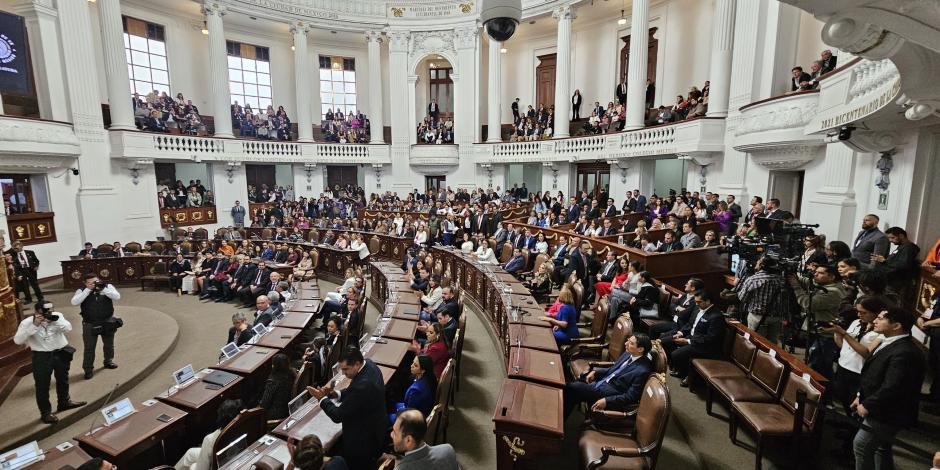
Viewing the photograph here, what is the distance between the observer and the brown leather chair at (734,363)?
14.5ft

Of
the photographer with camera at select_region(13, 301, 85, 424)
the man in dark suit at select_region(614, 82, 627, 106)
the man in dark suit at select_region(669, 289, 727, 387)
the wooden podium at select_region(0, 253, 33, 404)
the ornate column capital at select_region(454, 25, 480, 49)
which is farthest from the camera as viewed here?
the ornate column capital at select_region(454, 25, 480, 49)

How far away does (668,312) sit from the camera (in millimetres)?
6398

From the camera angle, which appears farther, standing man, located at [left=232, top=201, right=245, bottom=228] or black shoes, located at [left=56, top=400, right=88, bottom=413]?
standing man, located at [left=232, top=201, right=245, bottom=228]

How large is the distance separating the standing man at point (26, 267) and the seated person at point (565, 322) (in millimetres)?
12043

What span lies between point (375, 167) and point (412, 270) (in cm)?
1275

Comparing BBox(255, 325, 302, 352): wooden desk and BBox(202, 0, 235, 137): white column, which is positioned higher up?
BBox(202, 0, 235, 137): white column

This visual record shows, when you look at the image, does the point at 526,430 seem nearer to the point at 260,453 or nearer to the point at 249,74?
the point at 260,453

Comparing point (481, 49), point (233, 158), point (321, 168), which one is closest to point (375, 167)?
point (321, 168)

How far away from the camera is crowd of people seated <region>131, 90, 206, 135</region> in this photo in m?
16.2

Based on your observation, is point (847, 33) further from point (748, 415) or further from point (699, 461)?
point (699, 461)

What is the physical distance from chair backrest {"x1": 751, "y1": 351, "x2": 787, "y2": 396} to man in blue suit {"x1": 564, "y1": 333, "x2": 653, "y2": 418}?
109 cm

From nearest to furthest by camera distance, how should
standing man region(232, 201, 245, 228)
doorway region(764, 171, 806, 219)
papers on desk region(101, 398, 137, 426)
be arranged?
papers on desk region(101, 398, 137, 426)
doorway region(764, 171, 806, 219)
standing man region(232, 201, 245, 228)

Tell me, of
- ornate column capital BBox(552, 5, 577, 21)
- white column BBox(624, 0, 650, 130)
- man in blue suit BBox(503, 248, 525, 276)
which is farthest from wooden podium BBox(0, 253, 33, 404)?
ornate column capital BBox(552, 5, 577, 21)

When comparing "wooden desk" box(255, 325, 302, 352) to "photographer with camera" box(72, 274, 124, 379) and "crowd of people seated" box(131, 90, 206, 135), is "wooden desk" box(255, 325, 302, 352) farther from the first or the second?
"crowd of people seated" box(131, 90, 206, 135)
